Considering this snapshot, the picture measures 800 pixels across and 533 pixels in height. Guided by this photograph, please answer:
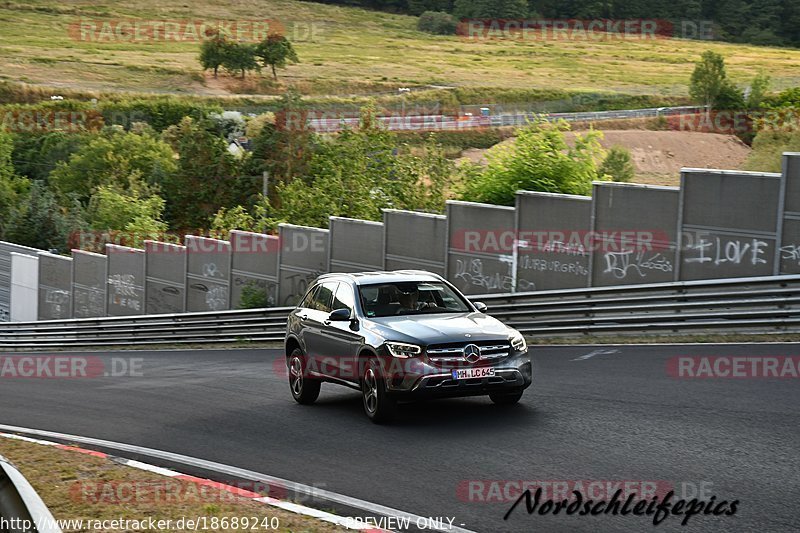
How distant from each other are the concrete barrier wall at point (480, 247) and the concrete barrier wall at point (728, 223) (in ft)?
15.5

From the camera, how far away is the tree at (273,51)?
13525cm

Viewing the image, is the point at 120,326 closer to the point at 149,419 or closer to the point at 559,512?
the point at 149,419

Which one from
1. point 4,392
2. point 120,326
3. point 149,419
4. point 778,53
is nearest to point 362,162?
point 120,326

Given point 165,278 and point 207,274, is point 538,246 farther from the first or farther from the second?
point 165,278

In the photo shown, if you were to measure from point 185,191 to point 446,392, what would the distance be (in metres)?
68.4

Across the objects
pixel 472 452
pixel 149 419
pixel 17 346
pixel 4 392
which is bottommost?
pixel 17 346

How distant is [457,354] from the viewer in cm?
1215

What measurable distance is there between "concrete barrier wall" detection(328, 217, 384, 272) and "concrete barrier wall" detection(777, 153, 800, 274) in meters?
11.9

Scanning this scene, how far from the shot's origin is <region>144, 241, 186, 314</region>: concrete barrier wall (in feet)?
121

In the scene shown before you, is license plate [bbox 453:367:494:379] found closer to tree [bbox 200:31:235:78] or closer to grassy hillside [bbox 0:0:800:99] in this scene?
grassy hillside [bbox 0:0:800:99]

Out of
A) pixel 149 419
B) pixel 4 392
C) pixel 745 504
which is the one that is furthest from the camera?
pixel 4 392

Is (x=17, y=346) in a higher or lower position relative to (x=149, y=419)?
lower

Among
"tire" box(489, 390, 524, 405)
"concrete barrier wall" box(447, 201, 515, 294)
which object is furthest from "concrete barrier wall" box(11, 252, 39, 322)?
"tire" box(489, 390, 524, 405)

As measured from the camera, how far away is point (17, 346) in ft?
135
